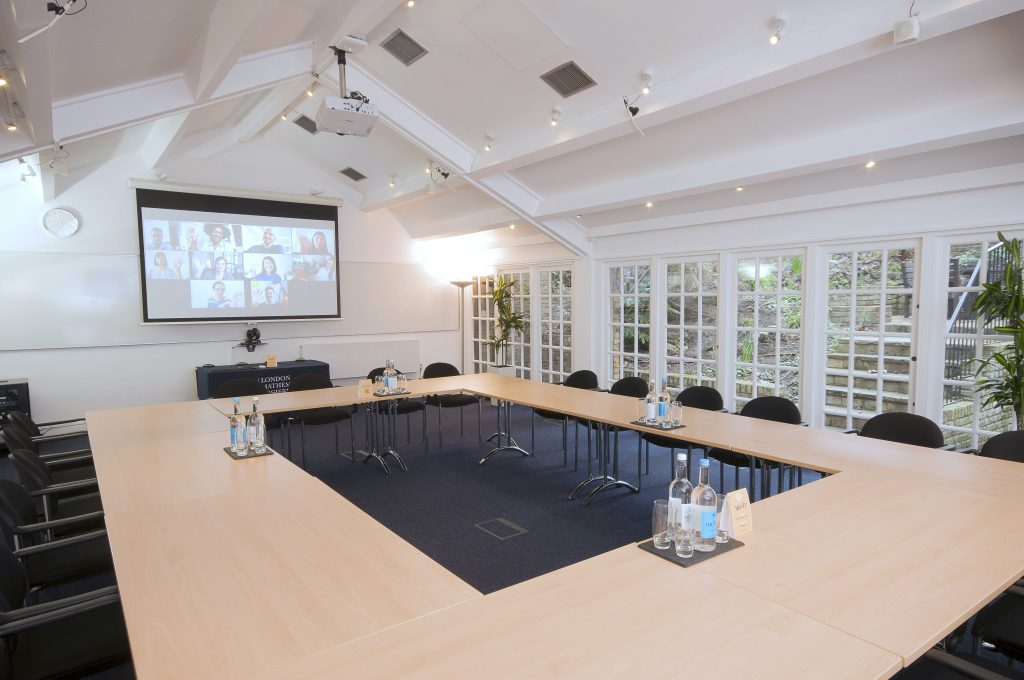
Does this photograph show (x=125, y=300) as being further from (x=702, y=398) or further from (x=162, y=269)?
(x=702, y=398)

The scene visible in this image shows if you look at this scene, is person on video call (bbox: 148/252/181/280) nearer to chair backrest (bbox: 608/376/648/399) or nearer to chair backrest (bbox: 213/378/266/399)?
chair backrest (bbox: 213/378/266/399)

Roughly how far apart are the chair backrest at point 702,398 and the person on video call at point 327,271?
235 inches

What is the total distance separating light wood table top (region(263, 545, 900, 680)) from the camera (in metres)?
1.29

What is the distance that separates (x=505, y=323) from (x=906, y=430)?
6.20 metres

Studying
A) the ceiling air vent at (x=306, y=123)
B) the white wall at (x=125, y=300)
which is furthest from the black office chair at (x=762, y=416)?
the white wall at (x=125, y=300)

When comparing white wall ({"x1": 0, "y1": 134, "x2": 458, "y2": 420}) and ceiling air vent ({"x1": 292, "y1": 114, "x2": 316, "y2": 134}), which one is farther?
ceiling air vent ({"x1": 292, "y1": 114, "x2": 316, "y2": 134})

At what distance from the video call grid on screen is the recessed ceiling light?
590 cm

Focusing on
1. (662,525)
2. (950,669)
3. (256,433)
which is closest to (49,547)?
(256,433)

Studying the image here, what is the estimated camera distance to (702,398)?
16.2 feet

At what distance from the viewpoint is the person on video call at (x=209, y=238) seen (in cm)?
771

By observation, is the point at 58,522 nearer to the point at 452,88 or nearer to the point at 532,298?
the point at 452,88

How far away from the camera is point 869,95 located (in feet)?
12.8

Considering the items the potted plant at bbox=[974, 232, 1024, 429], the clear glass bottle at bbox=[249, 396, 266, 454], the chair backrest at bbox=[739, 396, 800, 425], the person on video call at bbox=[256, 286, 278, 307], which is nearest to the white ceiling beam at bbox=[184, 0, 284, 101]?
the clear glass bottle at bbox=[249, 396, 266, 454]

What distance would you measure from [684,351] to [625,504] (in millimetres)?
2818
